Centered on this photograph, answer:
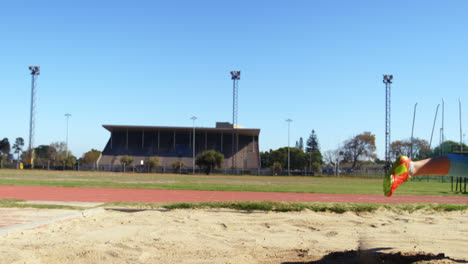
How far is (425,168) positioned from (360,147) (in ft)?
292

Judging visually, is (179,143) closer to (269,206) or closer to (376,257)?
(269,206)

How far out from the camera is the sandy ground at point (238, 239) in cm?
520

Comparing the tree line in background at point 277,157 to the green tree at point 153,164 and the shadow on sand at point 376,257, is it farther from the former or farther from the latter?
the shadow on sand at point 376,257

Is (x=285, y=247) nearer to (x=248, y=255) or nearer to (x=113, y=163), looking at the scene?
(x=248, y=255)

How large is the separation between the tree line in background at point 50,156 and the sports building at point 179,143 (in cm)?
417

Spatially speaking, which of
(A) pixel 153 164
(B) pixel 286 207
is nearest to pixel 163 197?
(B) pixel 286 207

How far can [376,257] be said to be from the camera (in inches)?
203

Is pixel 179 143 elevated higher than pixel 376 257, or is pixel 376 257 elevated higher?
pixel 179 143

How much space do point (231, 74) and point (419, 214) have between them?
61147 millimetres

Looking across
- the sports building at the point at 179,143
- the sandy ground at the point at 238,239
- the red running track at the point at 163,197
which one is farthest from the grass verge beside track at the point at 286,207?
the sports building at the point at 179,143

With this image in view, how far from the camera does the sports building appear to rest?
8225 centimetres

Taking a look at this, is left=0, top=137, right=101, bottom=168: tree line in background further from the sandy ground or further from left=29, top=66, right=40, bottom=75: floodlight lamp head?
the sandy ground

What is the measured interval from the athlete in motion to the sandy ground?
1.14 m

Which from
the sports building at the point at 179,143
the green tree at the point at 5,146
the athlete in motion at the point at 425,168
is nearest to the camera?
the athlete in motion at the point at 425,168
